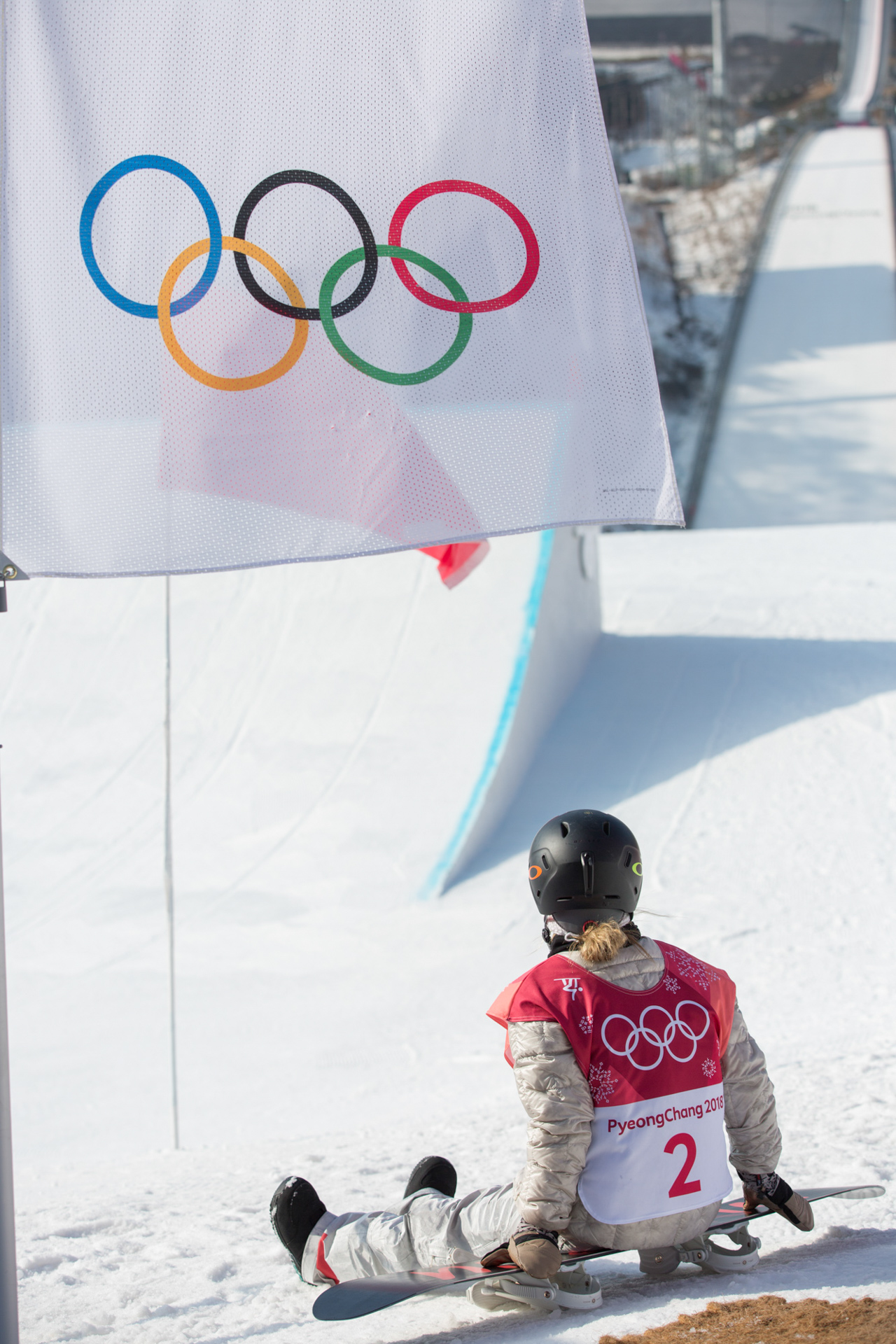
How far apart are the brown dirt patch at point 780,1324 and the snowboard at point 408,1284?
15 cm

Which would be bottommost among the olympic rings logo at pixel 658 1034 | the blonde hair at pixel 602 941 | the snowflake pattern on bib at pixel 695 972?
the olympic rings logo at pixel 658 1034

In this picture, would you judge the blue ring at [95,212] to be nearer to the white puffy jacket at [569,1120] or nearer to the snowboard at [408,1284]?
the white puffy jacket at [569,1120]

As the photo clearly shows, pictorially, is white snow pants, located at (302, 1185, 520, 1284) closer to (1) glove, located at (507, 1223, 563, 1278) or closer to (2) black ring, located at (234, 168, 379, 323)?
(1) glove, located at (507, 1223, 563, 1278)

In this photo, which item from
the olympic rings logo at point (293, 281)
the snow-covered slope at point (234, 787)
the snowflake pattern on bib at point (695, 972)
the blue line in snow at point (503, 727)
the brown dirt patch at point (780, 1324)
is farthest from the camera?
the blue line in snow at point (503, 727)

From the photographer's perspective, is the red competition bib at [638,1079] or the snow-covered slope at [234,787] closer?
the red competition bib at [638,1079]

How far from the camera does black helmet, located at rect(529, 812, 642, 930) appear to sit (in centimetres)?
185

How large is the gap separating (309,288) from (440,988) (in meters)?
3.49

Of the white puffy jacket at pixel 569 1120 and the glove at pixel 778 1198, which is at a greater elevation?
the white puffy jacket at pixel 569 1120

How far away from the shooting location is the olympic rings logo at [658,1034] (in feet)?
5.93

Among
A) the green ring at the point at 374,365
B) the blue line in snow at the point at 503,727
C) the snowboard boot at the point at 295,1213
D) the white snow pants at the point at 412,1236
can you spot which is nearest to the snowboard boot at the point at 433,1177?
the white snow pants at the point at 412,1236

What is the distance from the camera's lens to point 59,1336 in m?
2.06

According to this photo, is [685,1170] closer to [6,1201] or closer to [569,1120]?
[569,1120]

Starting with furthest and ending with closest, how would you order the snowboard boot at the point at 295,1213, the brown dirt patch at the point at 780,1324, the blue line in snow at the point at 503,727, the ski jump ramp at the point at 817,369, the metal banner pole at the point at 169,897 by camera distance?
1. the ski jump ramp at the point at 817,369
2. the blue line in snow at the point at 503,727
3. the metal banner pole at the point at 169,897
4. the snowboard boot at the point at 295,1213
5. the brown dirt patch at the point at 780,1324

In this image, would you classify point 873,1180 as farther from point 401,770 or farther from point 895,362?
point 895,362
